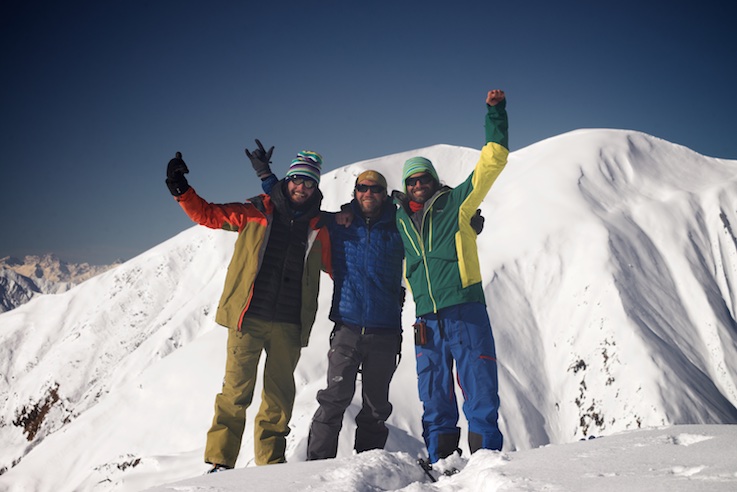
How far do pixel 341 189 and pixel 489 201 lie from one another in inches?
787

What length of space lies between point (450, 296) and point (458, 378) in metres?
0.95

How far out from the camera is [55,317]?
260 feet

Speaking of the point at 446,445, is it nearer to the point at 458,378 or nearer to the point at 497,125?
the point at 458,378

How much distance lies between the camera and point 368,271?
5.96 m

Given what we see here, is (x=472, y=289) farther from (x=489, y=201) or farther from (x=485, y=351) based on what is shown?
(x=489, y=201)

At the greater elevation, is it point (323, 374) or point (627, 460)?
point (323, 374)

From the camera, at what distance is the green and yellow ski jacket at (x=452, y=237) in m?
5.57

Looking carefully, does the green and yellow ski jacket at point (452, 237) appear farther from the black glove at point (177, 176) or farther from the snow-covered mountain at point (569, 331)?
the snow-covered mountain at point (569, 331)

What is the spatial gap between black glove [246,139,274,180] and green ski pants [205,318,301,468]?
7.12 ft

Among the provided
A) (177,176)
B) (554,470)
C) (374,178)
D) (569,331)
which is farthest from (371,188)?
(569,331)

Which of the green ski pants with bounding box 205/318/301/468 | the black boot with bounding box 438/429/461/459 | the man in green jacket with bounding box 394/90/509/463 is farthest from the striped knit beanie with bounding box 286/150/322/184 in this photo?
the black boot with bounding box 438/429/461/459

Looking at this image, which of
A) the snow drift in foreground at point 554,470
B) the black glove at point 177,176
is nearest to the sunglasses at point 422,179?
the black glove at point 177,176

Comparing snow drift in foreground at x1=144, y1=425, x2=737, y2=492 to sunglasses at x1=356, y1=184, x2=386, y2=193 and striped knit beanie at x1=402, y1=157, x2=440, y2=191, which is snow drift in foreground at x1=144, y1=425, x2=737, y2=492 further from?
striped knit beanie at x1=402, y1=157, x2=440, y2=191

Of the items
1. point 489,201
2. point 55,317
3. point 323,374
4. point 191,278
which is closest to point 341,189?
point 489,201
